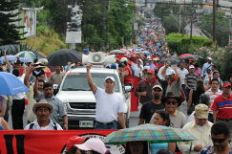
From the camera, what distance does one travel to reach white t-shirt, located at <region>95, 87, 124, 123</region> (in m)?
13.7

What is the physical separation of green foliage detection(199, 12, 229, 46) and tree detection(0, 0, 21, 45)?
59073 mm

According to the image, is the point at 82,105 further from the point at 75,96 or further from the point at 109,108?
the point at 109,108

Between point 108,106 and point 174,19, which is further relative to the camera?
point 174,19

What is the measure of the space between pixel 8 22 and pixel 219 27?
70469 millimetres

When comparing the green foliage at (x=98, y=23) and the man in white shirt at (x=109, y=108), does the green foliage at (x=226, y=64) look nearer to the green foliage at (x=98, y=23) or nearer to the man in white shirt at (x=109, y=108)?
the green foliage at (x=98, y=23)

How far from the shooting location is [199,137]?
1025 centimetres

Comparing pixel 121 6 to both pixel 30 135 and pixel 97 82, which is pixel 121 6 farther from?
pixel 30 135

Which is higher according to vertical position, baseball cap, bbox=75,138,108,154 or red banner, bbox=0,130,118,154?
baseball cap, bbox=75,138,108,154

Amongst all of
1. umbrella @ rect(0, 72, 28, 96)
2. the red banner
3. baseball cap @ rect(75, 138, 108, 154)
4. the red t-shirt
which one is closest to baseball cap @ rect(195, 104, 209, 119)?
the red banner

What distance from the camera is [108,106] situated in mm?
13695

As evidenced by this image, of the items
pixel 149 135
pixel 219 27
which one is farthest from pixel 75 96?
pixel 219 27

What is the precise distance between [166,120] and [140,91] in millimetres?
9111

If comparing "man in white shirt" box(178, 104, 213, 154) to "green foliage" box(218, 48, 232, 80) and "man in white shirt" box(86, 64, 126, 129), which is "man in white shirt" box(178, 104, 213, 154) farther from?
"green foliage" box(218, 48, 232, 80)

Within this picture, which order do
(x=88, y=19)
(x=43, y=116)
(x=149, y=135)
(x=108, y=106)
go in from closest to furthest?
(x=149, y=135), (x=43, y=116), (x=108, y=106), (x=88, y=19)
